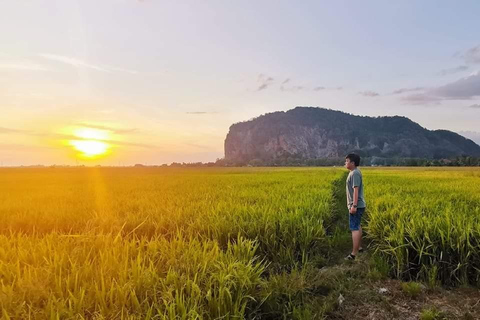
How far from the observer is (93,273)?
326 cm

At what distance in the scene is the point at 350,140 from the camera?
182 m

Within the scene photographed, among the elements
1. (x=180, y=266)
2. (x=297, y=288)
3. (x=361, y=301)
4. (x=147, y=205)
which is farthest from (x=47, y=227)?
A: (x=361, y=301)

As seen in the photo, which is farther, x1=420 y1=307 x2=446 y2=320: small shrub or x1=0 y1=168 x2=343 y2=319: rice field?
x1=420 y1=307 x2=446 y2=320: small shrub

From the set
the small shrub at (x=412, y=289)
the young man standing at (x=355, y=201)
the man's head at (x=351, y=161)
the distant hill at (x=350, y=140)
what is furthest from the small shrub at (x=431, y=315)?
the distant hill at (x=350, y=140)

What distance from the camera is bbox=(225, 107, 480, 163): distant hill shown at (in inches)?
6535

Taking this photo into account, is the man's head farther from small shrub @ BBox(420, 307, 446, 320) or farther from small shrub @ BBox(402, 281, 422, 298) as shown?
small shrub @ BBox(420, 307, 446, 320)

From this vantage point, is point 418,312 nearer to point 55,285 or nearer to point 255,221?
point 255,221

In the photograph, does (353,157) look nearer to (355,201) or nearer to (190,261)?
(355,201)

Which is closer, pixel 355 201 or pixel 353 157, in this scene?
pixel 355 201

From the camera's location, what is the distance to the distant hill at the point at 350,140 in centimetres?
16600

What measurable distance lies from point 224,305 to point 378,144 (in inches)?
7246

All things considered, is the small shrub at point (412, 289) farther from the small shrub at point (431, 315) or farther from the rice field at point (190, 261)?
the small shrub at point (431, 315)

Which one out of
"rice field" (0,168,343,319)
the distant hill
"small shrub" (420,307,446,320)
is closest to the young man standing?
"rice field" (0,168,343,319)

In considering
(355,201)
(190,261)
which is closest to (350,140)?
(355,201)
